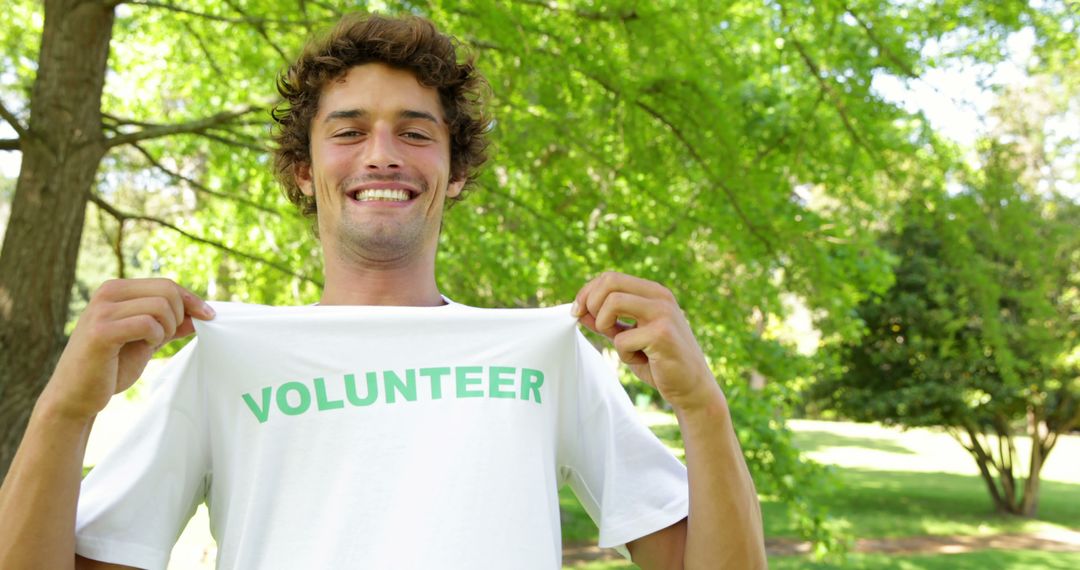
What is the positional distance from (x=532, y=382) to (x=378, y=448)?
0.30 m

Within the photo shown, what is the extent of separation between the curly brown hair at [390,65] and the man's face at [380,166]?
37 mm

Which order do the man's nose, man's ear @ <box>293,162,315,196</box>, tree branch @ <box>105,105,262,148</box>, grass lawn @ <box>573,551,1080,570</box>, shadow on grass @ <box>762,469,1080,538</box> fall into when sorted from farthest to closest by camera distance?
shadow on grass @ <box>762,469,1080,538</box>, grass lawn @ <box>573,551,1080,570</box>, tree branch @ <box>105,105,262,148</box>, man's ear @ <box>293,162,315,196</box>, the man's nose

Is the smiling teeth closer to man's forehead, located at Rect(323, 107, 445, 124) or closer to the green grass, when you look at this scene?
man's forehead, located at Rect(323, 107, 445, 124)

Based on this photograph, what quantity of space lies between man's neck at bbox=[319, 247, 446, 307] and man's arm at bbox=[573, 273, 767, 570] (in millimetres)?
440

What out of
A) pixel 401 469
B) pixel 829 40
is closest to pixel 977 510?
pixel 829 40

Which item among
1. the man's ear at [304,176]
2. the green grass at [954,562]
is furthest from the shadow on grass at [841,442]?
the man's ear at [304,176]

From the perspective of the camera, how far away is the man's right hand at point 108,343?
53.0 inches

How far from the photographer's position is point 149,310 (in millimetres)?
1396

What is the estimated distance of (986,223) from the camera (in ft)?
15.5

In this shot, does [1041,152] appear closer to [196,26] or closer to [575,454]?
[196,26]

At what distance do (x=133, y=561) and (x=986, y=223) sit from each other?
452 cm

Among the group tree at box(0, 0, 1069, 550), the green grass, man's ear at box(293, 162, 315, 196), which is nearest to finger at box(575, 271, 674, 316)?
man's ear at box(293, 162, 315, 196)

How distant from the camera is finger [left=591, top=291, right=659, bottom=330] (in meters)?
1.53

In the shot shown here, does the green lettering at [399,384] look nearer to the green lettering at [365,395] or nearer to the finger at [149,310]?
the green lettering at [365,395]
